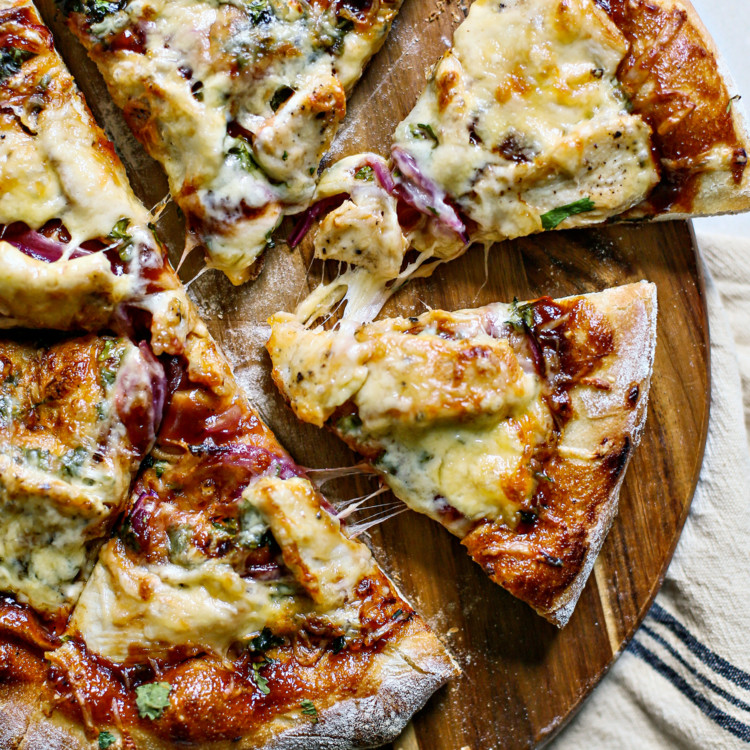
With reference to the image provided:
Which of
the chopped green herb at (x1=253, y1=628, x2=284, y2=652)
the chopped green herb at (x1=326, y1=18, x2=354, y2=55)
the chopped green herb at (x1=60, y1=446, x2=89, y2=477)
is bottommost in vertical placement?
the chopped green herb at (x1=253, y1=628, x2=284, y2=652)

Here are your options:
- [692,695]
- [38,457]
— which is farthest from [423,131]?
[692,695]

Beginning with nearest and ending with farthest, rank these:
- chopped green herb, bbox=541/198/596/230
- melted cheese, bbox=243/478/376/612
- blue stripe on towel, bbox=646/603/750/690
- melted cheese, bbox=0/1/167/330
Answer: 1. melted cheese, bbox=0/1/167/330
2. melted cheese, bbox=243/478/376/612
3. chopped green herb, bbox=541/198/596/230
4. blue stripe on towel, bbox=646/603/750/690

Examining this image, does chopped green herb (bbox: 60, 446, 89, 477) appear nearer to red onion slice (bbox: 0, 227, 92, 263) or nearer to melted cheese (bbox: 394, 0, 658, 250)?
red onion slice (bbox: 0, 227, 92, 263)

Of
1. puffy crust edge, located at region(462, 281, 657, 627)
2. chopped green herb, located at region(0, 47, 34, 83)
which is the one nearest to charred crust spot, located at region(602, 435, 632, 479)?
puffy crust edge, located at region(462, 281, 657, 627)

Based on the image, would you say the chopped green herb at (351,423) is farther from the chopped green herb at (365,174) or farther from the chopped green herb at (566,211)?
the chopped green herb at (566,211)

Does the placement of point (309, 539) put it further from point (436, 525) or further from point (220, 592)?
point (436, 525)

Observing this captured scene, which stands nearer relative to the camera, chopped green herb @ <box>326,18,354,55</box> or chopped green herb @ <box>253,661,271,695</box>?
chopped green herb @ <box>253,661,271,695</box>
